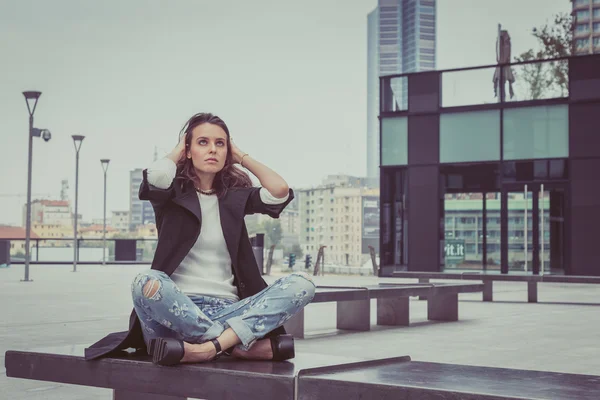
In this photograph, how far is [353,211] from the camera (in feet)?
613

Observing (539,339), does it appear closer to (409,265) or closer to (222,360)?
(222,360)

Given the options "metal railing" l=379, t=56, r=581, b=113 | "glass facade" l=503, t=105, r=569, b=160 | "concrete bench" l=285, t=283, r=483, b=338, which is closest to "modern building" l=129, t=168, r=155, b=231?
"metal railing" l=379, t=56, r=581, b=113

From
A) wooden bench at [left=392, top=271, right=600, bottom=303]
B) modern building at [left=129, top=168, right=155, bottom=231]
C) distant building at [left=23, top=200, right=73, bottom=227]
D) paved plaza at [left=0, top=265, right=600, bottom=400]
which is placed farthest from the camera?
modern building at [left=129, top=168, right=155, bottom=231]

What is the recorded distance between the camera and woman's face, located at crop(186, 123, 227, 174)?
11.9 ft

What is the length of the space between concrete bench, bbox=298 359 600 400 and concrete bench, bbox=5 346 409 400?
94 mm

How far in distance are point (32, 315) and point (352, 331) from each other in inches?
180

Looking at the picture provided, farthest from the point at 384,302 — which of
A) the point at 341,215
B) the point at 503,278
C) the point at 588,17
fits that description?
the point at 341,215

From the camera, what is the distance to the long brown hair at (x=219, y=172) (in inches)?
144

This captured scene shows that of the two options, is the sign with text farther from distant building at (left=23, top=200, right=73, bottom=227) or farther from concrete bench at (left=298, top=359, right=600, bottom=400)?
distant building at (left=23, top=200, right=73, bottom=227)

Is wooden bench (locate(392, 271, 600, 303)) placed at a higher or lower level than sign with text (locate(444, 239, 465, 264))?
lower

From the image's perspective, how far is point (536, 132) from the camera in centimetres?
2328

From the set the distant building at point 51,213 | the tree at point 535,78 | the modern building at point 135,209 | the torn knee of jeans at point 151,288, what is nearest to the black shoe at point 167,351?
the torn knee of jeans at point 151,288

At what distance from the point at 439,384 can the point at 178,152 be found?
154 centimetres

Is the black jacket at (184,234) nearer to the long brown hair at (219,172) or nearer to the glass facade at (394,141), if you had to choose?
the long brown hair at (219,172)
